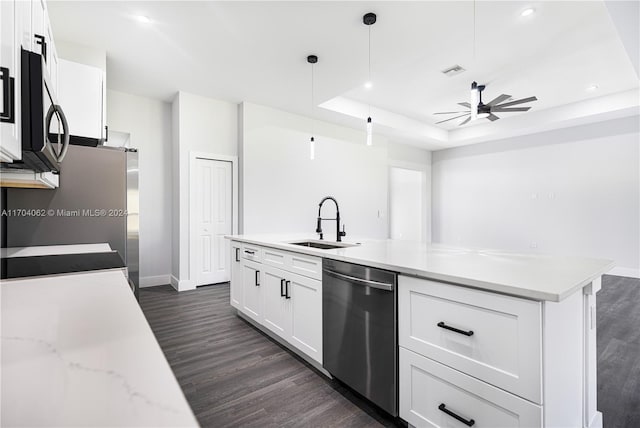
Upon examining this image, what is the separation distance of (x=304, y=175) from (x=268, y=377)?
3921 mm

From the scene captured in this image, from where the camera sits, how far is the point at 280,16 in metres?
2.81

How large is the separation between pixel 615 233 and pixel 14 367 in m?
7.74

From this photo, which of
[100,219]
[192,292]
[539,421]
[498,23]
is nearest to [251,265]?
[100,219]

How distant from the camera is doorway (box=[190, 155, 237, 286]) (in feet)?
15.0

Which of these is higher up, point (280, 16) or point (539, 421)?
point (280, 16)

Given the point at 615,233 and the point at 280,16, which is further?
the point at 615,233

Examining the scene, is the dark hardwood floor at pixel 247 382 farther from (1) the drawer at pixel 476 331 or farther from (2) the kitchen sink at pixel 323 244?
(2) the kitchen sink at pixel 323 244

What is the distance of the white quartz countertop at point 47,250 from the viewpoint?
83.0 inches

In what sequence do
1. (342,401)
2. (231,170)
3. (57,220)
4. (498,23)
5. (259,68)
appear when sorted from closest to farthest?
1. (342,401)
2. (57,220)
3. (498,23)
4. (259,68)
5. (231,170)

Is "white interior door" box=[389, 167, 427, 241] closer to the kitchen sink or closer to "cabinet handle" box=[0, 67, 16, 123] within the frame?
the kitchen sink

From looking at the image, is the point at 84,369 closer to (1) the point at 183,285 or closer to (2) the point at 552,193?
(1) the point at 183,285

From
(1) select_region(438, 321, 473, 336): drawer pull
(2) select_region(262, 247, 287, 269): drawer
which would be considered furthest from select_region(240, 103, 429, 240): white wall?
(1) select_region(438, 321, 473, 336): drawer pull

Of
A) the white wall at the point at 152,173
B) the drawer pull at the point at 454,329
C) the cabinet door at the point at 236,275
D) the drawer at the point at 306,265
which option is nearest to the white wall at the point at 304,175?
the white wall at the point at 152,173

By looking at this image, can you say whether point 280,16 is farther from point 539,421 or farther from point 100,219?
point 539,421
